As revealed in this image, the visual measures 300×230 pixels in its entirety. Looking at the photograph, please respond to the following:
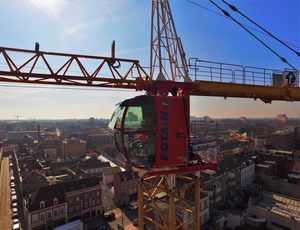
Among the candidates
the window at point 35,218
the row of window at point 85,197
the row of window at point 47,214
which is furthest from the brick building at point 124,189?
the window at point 35,218

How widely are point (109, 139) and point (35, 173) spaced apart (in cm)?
4902

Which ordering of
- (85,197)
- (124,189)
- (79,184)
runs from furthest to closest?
(124,189), (79,184), (85,197)

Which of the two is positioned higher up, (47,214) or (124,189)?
(124,189)

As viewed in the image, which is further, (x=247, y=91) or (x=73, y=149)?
(x=73, y=149)

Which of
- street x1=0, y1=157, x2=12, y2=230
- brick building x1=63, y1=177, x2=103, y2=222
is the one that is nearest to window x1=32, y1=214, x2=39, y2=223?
brick building x1=63, y1=177, x2=103, y2=222

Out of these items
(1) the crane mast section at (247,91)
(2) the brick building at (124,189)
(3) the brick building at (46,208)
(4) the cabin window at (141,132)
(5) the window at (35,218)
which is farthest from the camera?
(2) the brick building at (124,189)

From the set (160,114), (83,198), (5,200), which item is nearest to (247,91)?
(160,114)

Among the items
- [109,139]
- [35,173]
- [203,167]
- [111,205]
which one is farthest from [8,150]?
[203,167]

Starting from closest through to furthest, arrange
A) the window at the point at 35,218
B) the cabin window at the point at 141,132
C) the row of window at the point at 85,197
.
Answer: the cabin window at the point at 141,132, the window at the point at 35,218, the row of window at the point at 85,197

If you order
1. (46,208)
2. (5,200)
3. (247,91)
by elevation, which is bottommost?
(5,200)

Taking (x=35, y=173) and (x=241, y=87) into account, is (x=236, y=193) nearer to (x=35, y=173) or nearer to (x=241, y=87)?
(x=241, y=87)

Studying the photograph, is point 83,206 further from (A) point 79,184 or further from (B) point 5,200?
(B) point 5,200

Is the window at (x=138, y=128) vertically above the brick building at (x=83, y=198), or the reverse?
the window at (x=138, y=128)

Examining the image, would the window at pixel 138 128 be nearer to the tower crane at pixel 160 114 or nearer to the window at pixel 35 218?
the tower crane at pixel 160 114
